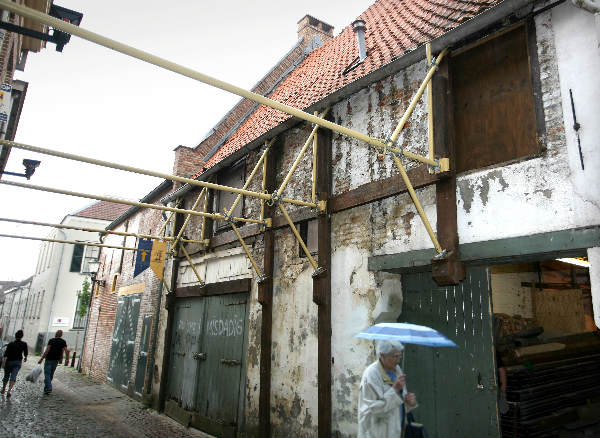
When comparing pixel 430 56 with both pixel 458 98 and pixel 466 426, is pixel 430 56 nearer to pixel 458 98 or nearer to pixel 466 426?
pixel 458 98

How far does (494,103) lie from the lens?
4.64 m

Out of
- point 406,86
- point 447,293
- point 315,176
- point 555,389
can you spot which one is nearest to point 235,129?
point 315,176

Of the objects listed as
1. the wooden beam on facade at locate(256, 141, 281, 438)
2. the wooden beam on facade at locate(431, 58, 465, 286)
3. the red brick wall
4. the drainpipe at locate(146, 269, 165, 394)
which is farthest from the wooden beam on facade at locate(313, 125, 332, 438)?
the red brick wall

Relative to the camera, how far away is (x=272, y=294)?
723cm

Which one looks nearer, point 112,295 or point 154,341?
point 154,341

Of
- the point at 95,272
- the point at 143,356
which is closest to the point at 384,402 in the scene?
the point at 143,356

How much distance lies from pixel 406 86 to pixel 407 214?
70.4 inches

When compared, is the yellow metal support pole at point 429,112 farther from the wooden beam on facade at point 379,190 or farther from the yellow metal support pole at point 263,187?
the yellow metal support pole at point 263,187

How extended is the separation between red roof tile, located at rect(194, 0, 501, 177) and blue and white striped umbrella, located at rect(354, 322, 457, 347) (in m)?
3.83

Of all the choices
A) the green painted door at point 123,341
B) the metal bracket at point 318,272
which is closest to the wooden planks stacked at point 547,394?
the metal bracket at point 318,272

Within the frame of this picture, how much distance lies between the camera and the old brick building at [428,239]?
159 inches

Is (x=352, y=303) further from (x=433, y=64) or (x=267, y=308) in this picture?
(x=433, y=64)

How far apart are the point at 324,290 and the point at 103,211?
25121 mm

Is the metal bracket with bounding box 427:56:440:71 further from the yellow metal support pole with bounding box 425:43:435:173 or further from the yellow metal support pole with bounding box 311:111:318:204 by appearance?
the yellow metal support pole with bounding box 311:111:318:204
